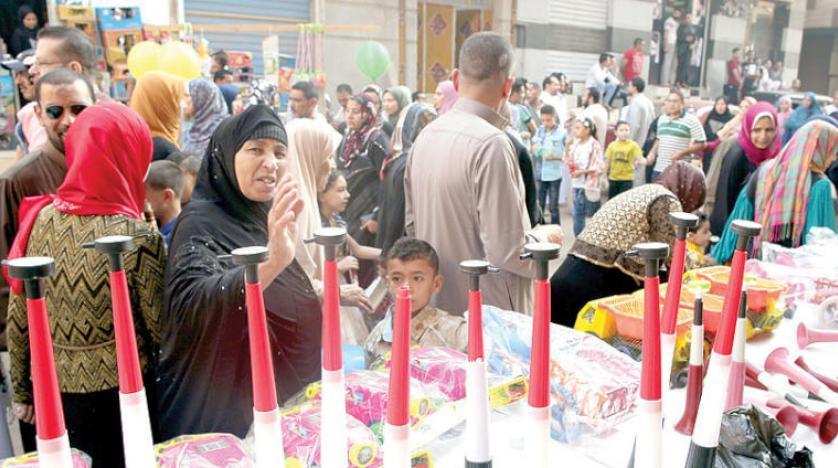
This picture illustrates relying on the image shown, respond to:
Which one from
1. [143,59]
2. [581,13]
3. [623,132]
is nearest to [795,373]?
[143,59]

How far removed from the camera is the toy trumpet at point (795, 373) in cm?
136

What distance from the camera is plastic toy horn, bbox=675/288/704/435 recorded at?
3.35 ft

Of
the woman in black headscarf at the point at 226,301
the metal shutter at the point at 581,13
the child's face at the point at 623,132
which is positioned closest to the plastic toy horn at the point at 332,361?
the woman in black headscarf at the point at 226,301

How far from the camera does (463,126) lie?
1.89 m

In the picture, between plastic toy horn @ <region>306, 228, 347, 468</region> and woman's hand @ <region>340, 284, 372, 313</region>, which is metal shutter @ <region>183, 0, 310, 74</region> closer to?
woman's hand @ <region>340, 284, 372, 313</region>

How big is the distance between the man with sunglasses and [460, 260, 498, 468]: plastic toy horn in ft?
4.90

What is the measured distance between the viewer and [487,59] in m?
1.94

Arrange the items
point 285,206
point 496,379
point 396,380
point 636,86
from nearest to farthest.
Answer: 1. point 396,380
2. point 285,206
3. point 496,379
4. point 636,86

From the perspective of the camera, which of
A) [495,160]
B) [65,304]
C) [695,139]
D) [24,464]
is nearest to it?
[24,464]

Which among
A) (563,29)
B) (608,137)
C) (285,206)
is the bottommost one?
(608,137)

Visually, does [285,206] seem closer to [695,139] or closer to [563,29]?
[695,139]

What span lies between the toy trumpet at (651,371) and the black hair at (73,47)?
2.41 m

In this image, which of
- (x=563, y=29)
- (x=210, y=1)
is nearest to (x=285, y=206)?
(x=210, y=1)

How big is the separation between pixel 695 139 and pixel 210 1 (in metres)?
5.91
